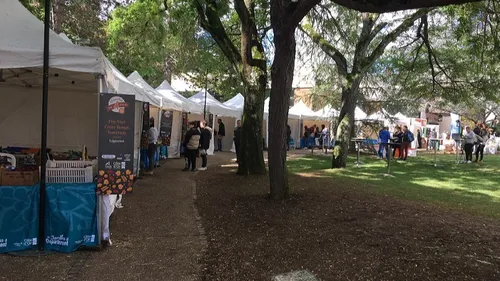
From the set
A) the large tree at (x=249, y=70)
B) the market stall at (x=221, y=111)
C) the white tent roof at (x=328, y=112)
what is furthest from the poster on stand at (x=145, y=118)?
the white tent roof at (x=328, y=112)

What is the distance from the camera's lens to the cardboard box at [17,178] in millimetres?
4996

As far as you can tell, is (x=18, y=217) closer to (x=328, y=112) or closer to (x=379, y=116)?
(x=379, y=116)

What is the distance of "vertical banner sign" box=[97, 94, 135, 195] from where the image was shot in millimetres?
5238

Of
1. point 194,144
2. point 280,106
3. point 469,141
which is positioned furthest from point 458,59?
point 280,106

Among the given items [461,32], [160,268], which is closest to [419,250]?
[160,268]

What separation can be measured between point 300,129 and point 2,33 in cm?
2623

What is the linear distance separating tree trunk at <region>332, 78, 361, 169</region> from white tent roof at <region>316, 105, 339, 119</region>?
10.3 meters

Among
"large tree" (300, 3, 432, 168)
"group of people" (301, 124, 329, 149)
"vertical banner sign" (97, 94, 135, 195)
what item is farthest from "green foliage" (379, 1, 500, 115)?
"vertical banner sign" (97, 94, 135, 195)

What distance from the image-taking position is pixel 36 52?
16.6ft

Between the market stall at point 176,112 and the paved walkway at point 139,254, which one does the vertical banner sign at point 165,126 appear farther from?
the paved walkway at point 139,254

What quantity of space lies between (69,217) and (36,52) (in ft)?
6.90

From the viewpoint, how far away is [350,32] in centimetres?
1744

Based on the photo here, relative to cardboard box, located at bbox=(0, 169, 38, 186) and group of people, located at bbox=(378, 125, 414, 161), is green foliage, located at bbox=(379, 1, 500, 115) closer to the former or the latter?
group of people, located at bbox=(378, 125, 414, 161)

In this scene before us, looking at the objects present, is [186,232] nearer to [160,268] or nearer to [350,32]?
[160,268]
